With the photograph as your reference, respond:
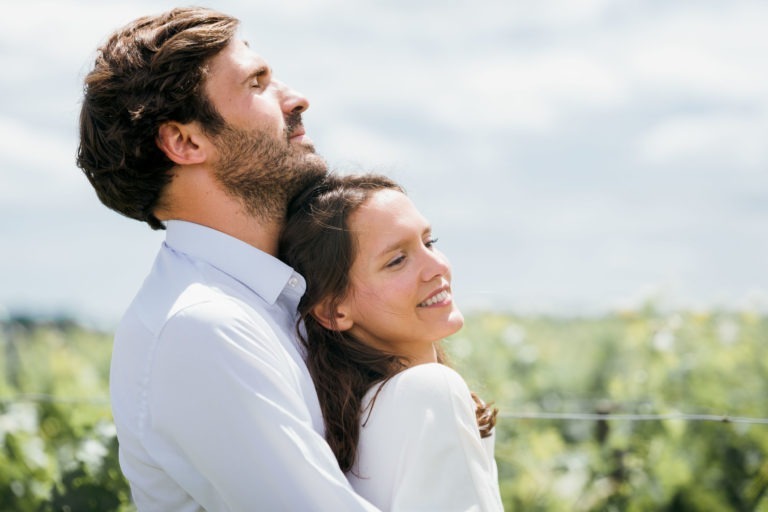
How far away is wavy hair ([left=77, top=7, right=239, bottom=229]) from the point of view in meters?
3.15

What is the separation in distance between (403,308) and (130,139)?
3.37 feet

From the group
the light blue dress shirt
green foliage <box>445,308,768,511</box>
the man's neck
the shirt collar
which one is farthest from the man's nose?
green foliage <box>445,308,768,511</box>

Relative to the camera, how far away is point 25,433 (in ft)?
17.8

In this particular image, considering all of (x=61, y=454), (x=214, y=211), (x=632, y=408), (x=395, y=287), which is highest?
(x=214, y=211)

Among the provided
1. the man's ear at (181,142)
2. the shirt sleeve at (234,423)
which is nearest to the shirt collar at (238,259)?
the man's ear at (181,142)

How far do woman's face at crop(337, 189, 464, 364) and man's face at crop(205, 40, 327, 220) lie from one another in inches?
11.2

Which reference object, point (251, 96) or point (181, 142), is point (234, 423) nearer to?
point (181, 142)

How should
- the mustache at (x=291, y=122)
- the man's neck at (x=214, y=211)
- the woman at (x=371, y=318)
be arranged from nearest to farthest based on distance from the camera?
the woman at (x=371, y=318) → the man's neck at (x=214, y=211) → the mustache at (x=291, y=122)

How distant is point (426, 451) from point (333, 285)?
28.5 inches

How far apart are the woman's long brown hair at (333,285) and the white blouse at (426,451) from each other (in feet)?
0.53

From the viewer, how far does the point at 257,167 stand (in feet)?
10.3

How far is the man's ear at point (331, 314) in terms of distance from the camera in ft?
10.00

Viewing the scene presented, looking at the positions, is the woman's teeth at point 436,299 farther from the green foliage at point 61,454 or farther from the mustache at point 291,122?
the green foliage at point 61,454

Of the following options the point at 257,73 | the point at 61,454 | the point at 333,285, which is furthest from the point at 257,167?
the point at 61,454
